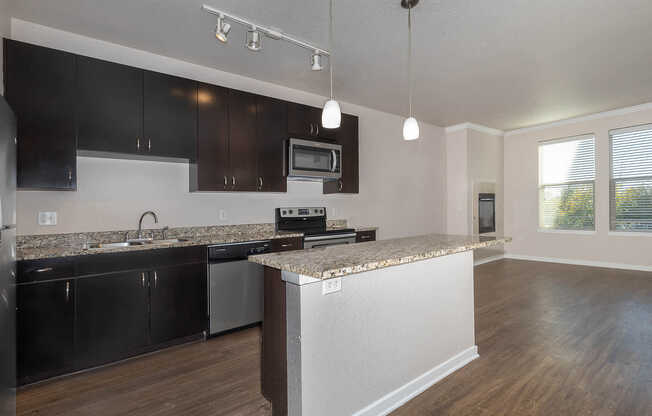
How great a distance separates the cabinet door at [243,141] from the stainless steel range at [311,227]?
70 cm

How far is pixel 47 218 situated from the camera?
2.71 metres

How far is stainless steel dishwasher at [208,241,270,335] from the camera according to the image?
2.98 metres

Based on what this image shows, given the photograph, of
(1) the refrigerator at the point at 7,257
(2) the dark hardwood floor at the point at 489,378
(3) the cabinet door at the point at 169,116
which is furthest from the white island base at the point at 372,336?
(3) the cabinet door at the point at 169,116

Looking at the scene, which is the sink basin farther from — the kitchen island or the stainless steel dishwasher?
the kitchen island

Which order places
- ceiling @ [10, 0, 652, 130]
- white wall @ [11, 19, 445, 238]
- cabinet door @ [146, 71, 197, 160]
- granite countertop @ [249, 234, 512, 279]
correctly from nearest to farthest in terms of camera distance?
granite countertop @ [249, 234, 512, 279] → ceiling @ [10, 0, 652, 130] → white wall @ [11, 19, 445, 238] → cabinet door @ [146, 71, 197, 160]

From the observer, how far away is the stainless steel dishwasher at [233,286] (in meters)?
2.98

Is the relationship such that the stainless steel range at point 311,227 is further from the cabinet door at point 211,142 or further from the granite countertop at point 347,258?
the granite countertop at point 347,258

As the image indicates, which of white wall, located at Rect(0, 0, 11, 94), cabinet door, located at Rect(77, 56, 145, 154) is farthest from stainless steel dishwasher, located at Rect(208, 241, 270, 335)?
white wall, located at Rect(0, 0, 11, 94)

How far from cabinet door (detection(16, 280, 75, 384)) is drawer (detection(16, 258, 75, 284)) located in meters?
0.04

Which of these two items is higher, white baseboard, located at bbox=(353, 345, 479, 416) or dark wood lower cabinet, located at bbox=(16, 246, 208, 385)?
dark wood lower cabinet, located at bbox=(16, 246, 208, 385)

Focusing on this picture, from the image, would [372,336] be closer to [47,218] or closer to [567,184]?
[47,218]

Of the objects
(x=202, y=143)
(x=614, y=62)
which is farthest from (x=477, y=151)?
(x=202, y=143)

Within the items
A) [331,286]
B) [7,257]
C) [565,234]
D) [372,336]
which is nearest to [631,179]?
[565,234]

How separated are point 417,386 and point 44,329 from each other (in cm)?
253
